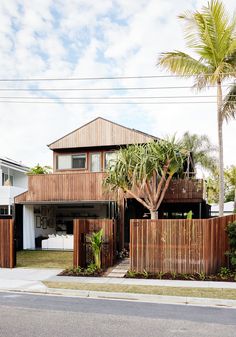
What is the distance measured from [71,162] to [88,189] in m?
3.09

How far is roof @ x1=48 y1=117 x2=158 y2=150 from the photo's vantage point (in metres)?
18.8

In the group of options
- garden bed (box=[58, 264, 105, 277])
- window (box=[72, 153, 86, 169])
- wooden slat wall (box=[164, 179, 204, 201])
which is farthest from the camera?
window (box=[72, 153, 86, 169])

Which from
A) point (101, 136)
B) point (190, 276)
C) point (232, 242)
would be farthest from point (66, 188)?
point (232, 242)

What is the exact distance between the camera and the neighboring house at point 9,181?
19.1 m

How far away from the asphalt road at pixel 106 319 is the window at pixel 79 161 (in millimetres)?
11438

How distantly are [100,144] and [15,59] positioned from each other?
20.2 ft

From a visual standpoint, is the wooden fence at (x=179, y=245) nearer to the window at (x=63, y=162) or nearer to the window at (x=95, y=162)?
the window at (x=95, y=162)

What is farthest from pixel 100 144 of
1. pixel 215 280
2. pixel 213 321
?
pixel 213 321

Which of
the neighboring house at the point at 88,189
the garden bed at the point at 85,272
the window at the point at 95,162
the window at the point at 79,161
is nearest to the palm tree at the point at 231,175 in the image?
the neighboring house at the point at 88,189

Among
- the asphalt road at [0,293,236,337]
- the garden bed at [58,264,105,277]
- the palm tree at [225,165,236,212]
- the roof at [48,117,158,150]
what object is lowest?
the garden bed at [58,264,105,277]

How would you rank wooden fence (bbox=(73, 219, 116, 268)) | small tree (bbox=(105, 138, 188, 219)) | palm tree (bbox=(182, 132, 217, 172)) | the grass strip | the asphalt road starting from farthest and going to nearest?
palm tree (bbox=(182, 132, 217, 172))
small tree (bbox=(105, 138, 188, 219))
wooden fence (bbox=(73, 219, 116, 268))
the grass strip
the asphalt road

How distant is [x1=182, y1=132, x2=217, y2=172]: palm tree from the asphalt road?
21614mm

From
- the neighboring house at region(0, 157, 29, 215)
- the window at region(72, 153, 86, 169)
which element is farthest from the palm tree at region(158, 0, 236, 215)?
the neighboring house at region(0, 157, 29, 215)

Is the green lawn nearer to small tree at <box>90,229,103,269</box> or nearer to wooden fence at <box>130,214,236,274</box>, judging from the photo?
small tree at <box>90,229,103,269</box>
